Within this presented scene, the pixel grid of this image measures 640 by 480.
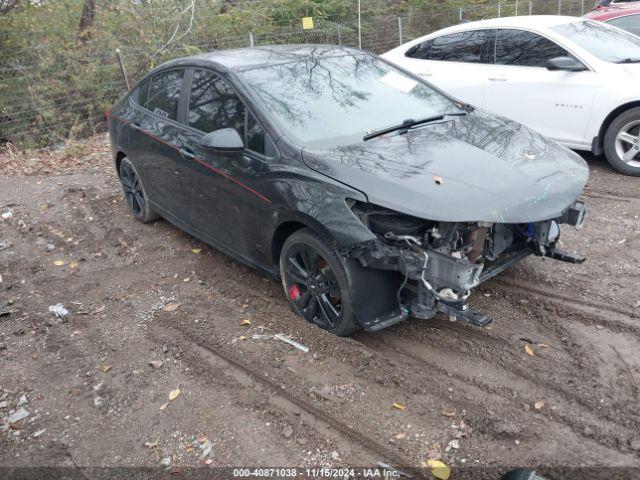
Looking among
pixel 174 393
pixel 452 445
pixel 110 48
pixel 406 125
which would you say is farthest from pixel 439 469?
pixel 110 48

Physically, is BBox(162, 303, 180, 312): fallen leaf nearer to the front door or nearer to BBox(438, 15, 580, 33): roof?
the front door

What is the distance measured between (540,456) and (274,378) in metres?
1.53

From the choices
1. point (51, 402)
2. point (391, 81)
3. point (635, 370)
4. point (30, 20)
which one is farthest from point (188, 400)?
point (30, 20)

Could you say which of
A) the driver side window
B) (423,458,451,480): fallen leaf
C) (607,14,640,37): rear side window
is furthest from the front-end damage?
(607,14,640,37): rear side window

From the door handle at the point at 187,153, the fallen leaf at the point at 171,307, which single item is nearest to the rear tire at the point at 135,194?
the door handle at the point at 187,153

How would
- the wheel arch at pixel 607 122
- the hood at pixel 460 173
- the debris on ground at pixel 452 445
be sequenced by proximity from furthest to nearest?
the wheel arch at pixel 607 122
the hood at pixel 460 173
the debris on ground at pixel 452 445

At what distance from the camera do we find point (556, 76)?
643 cm

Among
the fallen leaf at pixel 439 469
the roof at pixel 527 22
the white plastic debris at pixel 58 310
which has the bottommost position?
the white plastic debris at pixel 58 310

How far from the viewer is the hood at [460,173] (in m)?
3.22

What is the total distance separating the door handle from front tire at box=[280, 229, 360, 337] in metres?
1.19

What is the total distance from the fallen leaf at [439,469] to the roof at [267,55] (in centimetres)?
310

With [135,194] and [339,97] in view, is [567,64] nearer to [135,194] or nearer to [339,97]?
[339,97]

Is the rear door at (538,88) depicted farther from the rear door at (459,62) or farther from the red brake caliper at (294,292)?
the red brake caliper at (294,292)

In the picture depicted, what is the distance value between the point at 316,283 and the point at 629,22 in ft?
25.9
